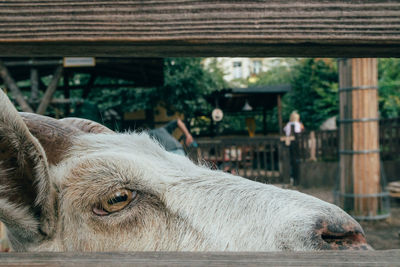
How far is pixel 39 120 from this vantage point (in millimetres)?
1779

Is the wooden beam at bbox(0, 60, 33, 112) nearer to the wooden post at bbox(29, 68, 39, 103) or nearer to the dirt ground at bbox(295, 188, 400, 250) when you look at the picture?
the wooden post at bbox(29, 68, 39, 103)

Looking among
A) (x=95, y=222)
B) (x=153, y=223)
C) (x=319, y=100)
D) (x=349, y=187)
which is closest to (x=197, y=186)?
(x=153, y=223)

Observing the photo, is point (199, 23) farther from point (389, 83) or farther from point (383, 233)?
point (389, 83)

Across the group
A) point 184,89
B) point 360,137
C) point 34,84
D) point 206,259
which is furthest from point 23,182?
point 184,89

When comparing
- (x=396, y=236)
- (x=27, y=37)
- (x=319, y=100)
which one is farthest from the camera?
(x=319, y=100)

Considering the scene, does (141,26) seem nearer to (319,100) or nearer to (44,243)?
(44,243)

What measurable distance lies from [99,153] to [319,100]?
21181 mm

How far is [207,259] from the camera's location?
2.98ft

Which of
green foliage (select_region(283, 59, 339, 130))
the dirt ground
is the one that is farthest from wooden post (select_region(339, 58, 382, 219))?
green foliage (select_region(283, 59, 339, 130))

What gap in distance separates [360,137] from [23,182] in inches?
270

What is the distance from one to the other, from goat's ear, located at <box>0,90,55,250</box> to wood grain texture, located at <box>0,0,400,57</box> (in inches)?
11.6

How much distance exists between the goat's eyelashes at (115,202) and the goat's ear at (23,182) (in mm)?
214

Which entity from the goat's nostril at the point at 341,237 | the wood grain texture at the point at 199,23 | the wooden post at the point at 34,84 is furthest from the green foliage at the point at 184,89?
the wood grain texture at the point at 199,23

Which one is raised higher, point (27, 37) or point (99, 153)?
point (27, 37)
